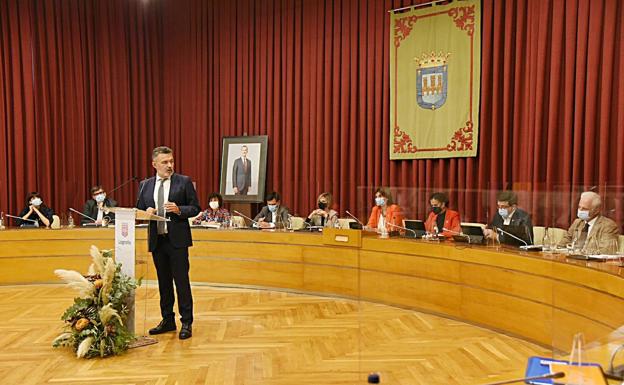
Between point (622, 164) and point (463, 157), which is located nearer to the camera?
point (622, 164)

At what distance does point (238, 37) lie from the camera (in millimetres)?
8703

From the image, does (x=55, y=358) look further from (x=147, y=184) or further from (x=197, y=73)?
(x=197, y=73)

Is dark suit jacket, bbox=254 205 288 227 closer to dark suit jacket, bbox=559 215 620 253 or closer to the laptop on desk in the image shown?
the laptop on desk

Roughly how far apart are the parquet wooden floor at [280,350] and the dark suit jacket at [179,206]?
75cm

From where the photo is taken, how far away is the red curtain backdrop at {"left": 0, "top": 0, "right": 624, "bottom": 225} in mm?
5629

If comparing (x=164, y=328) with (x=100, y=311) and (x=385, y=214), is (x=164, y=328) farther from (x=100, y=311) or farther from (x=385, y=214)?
(x=385, y=214)

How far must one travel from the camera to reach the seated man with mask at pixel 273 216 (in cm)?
659

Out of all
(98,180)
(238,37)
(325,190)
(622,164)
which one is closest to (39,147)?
(98,180)

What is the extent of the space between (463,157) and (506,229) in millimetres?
1980

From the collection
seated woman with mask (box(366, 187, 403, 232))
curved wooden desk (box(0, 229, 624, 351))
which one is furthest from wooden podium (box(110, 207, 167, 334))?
seated woman with mask (box(366, 187, 403, 232))

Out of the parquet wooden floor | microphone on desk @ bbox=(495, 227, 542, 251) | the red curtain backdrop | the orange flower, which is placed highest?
the red curtain backdrop

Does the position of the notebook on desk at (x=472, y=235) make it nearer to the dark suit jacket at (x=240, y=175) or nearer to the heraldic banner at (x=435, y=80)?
the heraldic banner at (x=435, y=80)

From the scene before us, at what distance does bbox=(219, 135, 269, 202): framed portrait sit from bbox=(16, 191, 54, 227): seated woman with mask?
8.18 ft

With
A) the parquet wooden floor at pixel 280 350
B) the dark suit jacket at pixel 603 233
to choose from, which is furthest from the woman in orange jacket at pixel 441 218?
the dark suit jacket at pixel 603 233
